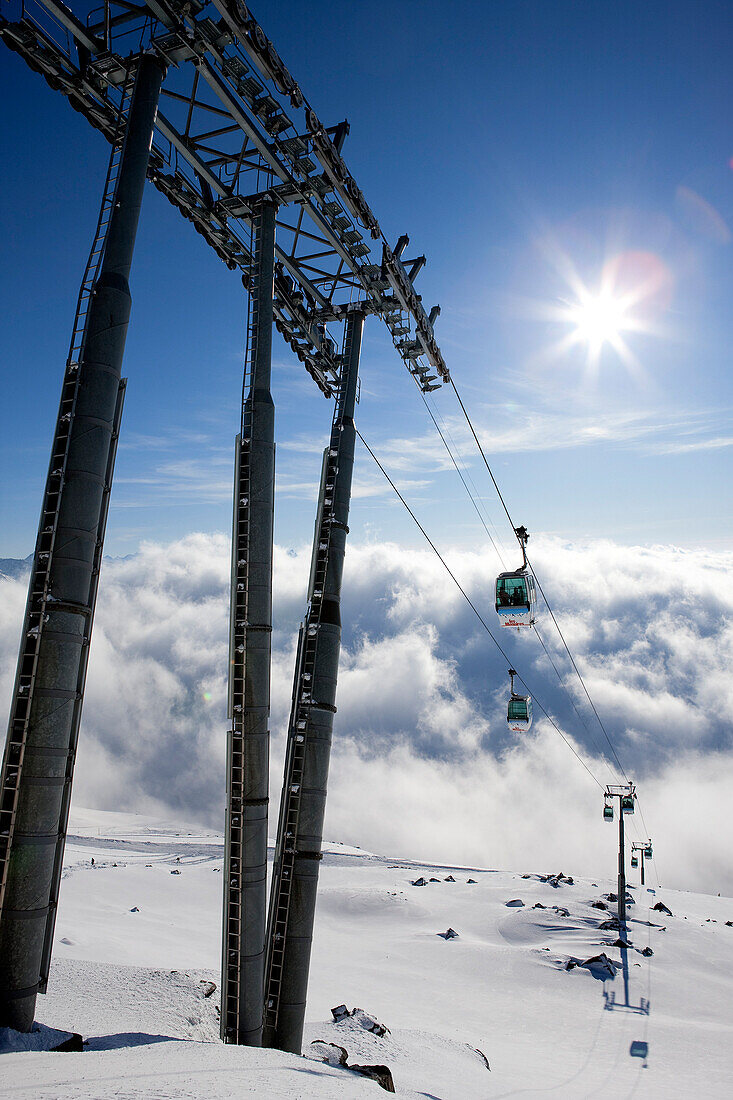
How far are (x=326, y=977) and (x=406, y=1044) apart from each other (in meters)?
16.1

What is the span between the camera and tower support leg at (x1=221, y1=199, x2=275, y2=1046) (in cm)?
1321

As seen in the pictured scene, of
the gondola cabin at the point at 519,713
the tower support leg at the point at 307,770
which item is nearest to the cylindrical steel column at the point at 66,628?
the tower support leg at the point at 307,770

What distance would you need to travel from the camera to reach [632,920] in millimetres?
54281

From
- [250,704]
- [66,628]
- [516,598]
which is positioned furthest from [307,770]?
[516,598]

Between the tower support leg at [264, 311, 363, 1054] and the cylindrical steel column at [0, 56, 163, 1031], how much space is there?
6.66 metres

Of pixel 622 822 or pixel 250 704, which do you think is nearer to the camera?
pixel 250 704

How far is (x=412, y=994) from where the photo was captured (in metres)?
31.6

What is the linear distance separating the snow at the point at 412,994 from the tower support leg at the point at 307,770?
2.11 m

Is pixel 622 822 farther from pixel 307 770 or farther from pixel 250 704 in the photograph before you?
pixel 250 704

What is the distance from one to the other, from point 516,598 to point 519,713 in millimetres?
10112

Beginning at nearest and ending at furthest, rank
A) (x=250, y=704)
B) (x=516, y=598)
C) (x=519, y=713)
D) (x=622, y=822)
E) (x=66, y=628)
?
1. (x=66, y=628)
2. (x=250, y=704)
3. (x=516, y=598)
4. (x=519, y=713)
5. (x=622, y=822)

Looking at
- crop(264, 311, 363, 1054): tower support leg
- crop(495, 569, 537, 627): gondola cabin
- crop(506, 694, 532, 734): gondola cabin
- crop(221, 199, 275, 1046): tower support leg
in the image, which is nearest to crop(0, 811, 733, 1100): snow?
crop(221, 199, 275, 1046): tower support leg

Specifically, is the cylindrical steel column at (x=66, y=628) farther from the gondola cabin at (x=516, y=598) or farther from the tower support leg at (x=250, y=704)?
the gondola cabin at (x=516, y=598)

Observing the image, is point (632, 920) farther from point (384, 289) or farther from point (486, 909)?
point (384, 289)
